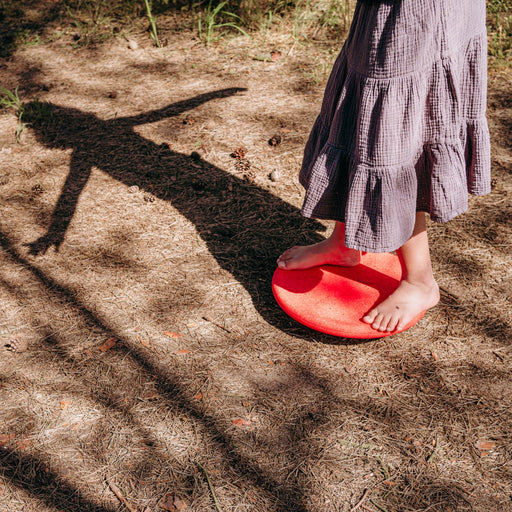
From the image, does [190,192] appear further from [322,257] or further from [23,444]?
[23,444]

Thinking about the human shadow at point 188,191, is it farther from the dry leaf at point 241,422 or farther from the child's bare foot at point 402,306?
the dry leaf at point 241,422

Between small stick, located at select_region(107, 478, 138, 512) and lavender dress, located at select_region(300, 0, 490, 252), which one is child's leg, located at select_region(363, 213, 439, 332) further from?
small stick, located at select_region(107, 478, 138, 512)

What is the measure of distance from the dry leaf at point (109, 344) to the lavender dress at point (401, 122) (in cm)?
90

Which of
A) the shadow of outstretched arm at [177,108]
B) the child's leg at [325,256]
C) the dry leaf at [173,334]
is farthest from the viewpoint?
the shadow of outstretched arm at [177,108]

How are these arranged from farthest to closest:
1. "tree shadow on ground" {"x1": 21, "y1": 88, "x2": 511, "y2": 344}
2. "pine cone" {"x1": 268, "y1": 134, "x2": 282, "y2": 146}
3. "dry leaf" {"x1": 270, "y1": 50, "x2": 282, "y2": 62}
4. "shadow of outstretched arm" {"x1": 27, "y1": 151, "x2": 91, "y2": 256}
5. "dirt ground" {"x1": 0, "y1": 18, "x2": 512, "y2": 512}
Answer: "dry leaf" {"x1": 270, "y1": 50, "x2": 282, "y2": 62} → "pine cone" {"x1": 268, "y1": 134, "x2": 282, "y2": 146} → "shadow of outstretched arm" {"x1": 27, "y1": 151, "x2": 91, "y2": 256} → "tree shadow on ground" {"x1": 21, "y1": 88, "x2": 511, "y2": 344} → "dirt ground" {"x1": 0, "y1": 18, "x2": 512, "y2": 512}

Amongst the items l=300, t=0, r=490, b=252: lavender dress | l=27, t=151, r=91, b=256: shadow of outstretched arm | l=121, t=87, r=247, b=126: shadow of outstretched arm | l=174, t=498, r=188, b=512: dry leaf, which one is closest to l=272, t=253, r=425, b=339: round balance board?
l=300, t=0, r=490, b=252: lavender dress

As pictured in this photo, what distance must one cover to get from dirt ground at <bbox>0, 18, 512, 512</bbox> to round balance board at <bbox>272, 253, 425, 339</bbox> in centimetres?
10

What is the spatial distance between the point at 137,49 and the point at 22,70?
0.87 meters

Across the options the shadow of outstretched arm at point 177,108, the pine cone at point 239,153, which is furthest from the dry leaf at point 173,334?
the shadow of outstretched arm at point 177,108

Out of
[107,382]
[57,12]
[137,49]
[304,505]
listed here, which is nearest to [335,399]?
[304,505]

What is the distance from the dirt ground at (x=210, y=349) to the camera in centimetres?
171

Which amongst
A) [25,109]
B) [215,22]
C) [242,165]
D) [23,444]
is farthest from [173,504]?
[215,22]

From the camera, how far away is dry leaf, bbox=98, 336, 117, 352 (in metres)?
2.14

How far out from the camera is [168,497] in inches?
65.5
